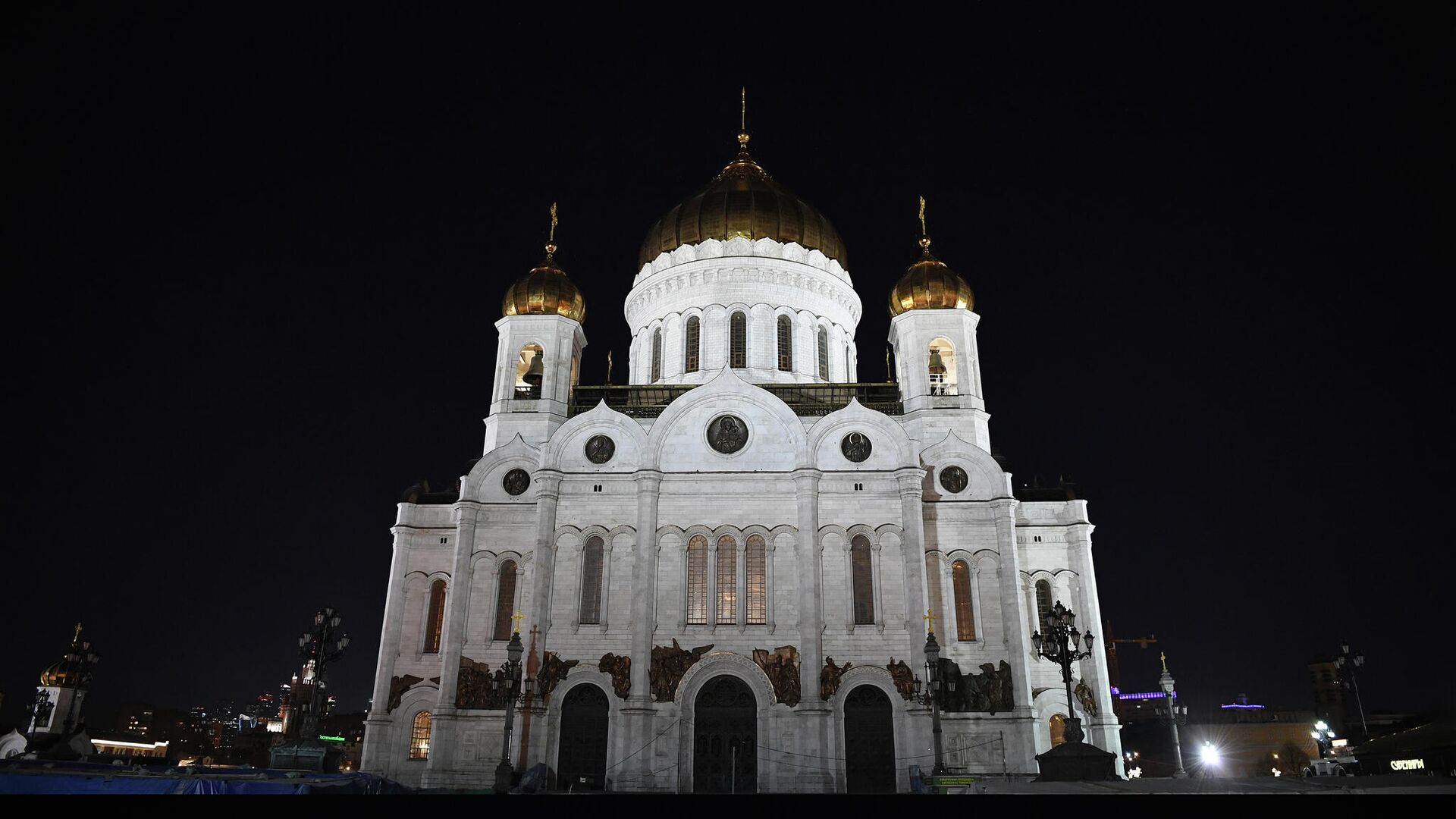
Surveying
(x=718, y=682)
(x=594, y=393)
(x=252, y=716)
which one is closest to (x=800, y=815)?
(x=718, y=682)

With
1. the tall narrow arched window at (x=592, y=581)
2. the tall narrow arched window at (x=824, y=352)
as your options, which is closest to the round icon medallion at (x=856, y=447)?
the tall narrow arched window at (x=824, y=352)

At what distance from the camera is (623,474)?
2597 cm

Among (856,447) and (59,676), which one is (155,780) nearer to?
(856,447)

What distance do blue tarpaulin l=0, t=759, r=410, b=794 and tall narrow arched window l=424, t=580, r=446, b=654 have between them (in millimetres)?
11394

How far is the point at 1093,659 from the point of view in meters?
25.1

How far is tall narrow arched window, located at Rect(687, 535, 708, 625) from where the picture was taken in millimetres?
24516

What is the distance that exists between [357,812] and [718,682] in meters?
21.0

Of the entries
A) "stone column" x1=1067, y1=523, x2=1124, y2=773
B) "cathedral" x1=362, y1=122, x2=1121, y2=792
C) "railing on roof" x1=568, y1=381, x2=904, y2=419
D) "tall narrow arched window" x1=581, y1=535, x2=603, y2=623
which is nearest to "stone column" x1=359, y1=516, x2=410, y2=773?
"cathedral" x1=362, y1=122, x2=1121, y2=792

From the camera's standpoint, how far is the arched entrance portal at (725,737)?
22609 mm

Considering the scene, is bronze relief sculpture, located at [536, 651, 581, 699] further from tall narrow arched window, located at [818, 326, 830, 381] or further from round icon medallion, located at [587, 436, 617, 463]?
tall narrow arched window, located at [818, 326, 830, 381]

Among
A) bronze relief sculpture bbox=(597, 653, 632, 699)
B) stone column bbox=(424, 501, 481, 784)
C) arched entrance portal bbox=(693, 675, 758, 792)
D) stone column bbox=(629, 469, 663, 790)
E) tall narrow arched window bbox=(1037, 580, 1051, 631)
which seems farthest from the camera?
tall narrow arched window bbox=(1037, 580, 1051, 631)

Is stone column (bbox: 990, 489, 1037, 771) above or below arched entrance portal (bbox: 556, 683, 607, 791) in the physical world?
above

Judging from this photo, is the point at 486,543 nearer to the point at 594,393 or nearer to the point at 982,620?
the point at 594,393

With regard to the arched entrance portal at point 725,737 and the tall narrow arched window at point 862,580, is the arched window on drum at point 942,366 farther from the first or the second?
the arched entrance portal at point 725,737
